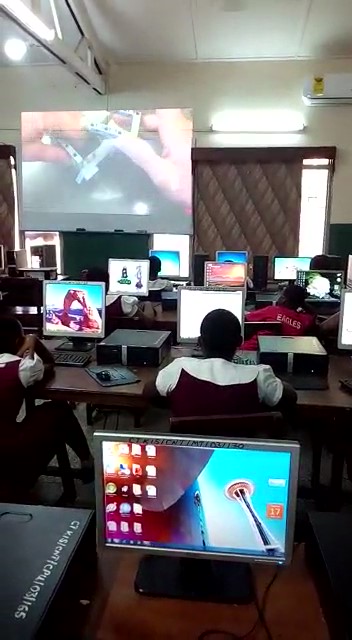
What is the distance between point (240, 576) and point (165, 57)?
23.1ft

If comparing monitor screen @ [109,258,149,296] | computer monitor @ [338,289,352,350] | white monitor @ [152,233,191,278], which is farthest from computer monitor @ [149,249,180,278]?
computer monitor @ [338,289,352,350]

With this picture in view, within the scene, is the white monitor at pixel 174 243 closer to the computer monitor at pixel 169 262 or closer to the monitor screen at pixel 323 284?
the computer monitor at pixel 169 262

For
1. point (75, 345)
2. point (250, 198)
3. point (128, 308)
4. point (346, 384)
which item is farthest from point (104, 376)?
point (250, 198)

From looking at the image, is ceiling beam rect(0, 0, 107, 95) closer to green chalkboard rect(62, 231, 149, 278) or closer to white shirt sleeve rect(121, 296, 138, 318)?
green chalkboard rect(62, 231, 149, 278)

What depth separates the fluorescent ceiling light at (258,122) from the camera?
6988 millimetres

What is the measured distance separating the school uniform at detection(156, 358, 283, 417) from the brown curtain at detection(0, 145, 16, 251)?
6251mm

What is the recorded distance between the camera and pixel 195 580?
119 cm

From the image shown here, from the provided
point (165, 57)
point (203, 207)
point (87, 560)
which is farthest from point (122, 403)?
point (165, 57)

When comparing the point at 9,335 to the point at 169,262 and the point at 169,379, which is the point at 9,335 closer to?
the point at 169,379

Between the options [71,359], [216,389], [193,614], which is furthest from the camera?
[71,359]

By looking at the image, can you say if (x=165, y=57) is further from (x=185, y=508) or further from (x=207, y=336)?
(x=185, y=508)

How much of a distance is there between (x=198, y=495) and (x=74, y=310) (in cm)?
231

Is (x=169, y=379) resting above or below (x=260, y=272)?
below

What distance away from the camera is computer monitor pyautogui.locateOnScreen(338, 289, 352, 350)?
120 inches
